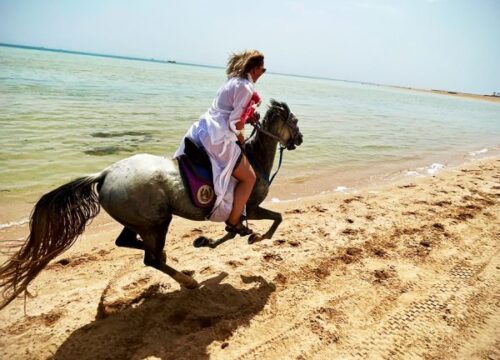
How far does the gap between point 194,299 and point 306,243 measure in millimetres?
2192

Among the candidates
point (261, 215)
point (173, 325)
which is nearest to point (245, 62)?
point (261, 215)

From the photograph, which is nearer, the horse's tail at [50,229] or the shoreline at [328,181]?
the horse's tail at [50,229]

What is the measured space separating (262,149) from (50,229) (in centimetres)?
270

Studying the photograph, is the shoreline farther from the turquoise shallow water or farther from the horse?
the horse

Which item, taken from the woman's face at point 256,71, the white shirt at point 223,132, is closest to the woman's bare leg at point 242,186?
the white shirt at point 223,132

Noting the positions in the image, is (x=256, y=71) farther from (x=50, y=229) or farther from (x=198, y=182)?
(x=50, y=229)

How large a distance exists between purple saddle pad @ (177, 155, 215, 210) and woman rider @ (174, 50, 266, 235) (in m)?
0.07

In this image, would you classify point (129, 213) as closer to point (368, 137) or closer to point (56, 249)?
point (56, 249)

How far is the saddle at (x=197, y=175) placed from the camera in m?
3.62

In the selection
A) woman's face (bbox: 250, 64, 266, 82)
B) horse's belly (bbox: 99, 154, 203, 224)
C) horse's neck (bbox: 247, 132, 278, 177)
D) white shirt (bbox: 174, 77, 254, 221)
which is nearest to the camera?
horse's belly (bbox: 99, 154, 203, 224)

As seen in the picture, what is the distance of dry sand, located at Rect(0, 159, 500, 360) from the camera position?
322cm

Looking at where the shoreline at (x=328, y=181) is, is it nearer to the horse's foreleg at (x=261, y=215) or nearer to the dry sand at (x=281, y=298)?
the dry sand at (x=281, y=298)

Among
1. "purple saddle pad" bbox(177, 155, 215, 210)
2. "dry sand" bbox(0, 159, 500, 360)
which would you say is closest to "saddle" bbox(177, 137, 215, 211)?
"purple saddle pad" bbox(177, 155, 215, 210)

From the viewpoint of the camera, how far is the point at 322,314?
3.71m
